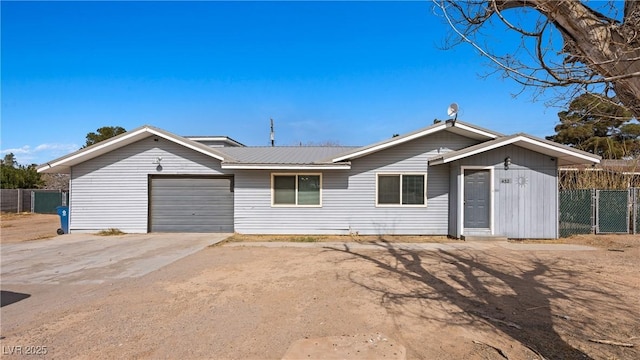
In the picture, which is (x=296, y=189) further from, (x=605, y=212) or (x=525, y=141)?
(x=605, y=212)

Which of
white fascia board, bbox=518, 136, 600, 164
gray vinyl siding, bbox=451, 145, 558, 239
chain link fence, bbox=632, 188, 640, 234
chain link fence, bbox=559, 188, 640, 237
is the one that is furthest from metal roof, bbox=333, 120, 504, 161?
chain link fence, bbox=632, 188, 640, 234

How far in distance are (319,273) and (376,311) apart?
2.08 m

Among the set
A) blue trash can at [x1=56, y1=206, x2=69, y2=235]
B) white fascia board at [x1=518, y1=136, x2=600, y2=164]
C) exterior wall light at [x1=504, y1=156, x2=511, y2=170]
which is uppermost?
white fascia board at [x1=518, y1=136, x2=600, y2=164]

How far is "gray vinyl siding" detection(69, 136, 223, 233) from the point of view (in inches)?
460

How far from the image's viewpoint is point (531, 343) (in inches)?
134

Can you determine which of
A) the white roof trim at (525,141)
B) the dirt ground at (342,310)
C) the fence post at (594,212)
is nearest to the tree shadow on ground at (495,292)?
the dirt ground at (342,310)

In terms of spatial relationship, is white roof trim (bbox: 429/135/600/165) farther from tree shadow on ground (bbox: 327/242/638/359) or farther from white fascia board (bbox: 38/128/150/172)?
white fascia board (bbox: 38/128/150/172)

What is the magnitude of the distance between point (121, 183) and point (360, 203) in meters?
8.69

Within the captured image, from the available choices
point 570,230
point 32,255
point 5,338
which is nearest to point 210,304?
point 5,338

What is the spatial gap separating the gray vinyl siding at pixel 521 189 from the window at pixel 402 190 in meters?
1.98

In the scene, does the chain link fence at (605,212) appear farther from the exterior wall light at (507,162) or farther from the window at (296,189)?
the window at (296,189)

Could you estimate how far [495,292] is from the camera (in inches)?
201

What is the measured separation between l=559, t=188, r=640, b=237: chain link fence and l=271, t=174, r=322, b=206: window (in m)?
8.50

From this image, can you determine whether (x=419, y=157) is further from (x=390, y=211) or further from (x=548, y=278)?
(x=548, y=278)
